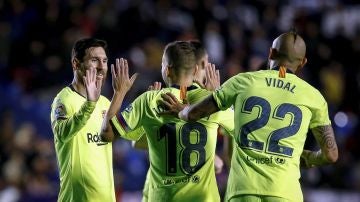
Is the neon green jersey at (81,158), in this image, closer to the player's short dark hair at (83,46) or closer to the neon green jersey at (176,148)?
the player's short dark hair at (83,46)

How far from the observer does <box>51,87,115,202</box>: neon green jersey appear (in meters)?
7.63

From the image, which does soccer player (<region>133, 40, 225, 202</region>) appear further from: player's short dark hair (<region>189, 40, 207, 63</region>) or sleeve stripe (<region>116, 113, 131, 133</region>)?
sleeve stripe (<region>116, 113, 131, 133</region>)

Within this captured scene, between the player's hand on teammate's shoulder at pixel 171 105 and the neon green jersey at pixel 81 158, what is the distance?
2.45ft

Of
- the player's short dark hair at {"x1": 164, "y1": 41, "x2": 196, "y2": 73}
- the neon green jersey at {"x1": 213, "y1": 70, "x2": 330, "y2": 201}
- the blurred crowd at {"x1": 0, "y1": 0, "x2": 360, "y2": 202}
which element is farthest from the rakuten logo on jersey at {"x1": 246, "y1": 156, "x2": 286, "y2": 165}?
the blurred crowd at {"x1": 0, "y1": 0, "x2": 360, "y2": 202}

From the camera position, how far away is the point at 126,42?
52.2 feet

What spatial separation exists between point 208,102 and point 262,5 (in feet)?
38.0

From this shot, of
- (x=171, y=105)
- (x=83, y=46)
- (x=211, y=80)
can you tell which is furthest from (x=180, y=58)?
(x=83, y=46)

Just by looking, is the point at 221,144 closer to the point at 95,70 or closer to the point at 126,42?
the point at 126,42

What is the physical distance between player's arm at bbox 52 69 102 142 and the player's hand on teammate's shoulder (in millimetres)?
556

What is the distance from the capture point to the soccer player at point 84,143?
759 cm

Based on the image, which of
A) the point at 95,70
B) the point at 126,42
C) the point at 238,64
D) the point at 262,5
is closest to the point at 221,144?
the point at 238,64

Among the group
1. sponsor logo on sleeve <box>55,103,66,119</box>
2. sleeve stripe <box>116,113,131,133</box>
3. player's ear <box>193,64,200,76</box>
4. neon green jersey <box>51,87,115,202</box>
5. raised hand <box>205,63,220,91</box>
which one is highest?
player's ear <box>193,64,200,76</box>

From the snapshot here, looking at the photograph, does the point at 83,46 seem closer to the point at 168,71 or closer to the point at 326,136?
the point at 168,71

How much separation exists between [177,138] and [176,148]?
8 centimetres
